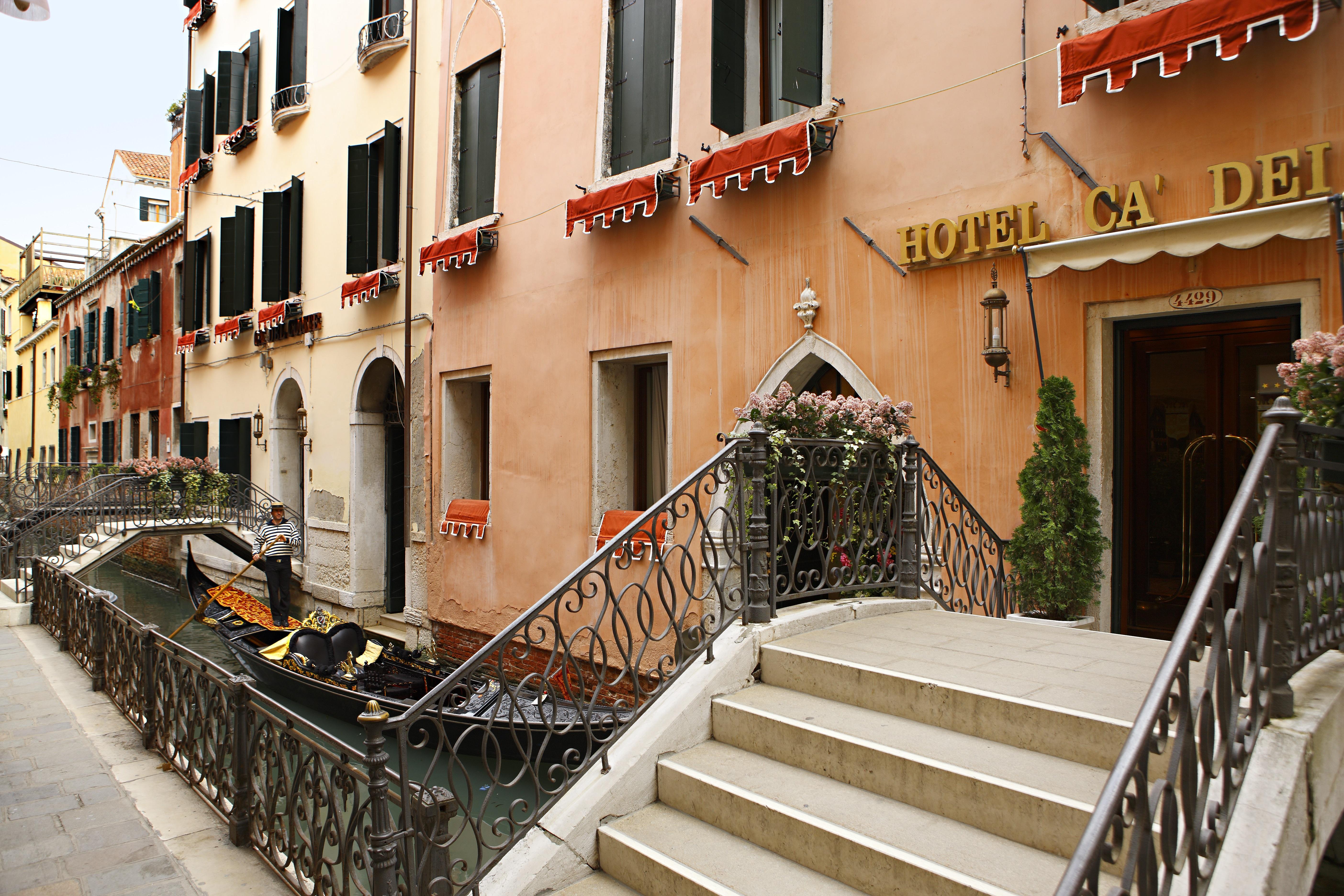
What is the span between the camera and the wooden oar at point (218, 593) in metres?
11.6

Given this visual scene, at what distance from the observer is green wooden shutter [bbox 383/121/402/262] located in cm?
1239

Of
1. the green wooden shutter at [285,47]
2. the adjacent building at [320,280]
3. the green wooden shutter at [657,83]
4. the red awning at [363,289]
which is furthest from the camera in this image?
the green wooden shutter at [285,47]

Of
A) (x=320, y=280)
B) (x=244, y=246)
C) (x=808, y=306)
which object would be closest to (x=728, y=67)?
(x=808, y=306)

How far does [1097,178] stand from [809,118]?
7.86 feet

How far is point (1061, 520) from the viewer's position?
5586 mm

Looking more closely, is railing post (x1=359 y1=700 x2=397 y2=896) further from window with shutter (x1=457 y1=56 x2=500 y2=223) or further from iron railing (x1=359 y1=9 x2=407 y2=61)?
iron railing (x1=359 y1=9 x2=407 y2=61)

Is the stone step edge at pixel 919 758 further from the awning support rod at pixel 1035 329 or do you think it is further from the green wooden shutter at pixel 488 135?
the green wooden shutter at pixel 488 135

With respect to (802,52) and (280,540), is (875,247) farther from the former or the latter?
(280,540)

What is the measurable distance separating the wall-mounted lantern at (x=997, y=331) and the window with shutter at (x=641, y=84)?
12.2ft

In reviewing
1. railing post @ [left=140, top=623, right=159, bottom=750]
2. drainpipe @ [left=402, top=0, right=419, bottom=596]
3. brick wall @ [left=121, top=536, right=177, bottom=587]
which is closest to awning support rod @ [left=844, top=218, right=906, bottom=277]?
railing post @ [left=140, top=623, right=159, bottom=750]

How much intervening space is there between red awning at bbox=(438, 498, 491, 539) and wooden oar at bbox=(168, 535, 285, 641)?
10.1 ft

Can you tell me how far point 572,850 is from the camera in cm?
362

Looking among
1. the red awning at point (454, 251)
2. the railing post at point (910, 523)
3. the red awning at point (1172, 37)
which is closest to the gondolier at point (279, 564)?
the red awning at point (454, 251)

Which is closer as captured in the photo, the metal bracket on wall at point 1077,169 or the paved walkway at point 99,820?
the paved walkway at point 99,820
